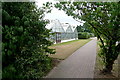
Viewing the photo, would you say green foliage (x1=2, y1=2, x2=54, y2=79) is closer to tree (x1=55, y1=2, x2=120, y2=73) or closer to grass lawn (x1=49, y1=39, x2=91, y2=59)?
tree (x1=55, y1=2, x2=120, y2=73)

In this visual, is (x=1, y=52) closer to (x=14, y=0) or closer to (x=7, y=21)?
(x=7, y=21)

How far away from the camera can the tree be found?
160 inches

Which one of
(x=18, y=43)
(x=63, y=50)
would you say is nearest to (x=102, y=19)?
(x=18, y=43)

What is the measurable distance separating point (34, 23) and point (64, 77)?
276 cm

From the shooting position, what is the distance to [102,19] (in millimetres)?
4430

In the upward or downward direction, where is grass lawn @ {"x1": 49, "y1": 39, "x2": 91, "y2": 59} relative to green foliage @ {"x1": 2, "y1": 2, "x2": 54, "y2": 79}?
downward

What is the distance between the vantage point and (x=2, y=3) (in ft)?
9.80

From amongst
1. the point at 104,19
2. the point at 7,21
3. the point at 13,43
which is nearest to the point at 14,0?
the point at 7,21

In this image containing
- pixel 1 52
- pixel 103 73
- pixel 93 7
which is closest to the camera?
pixel 1 52

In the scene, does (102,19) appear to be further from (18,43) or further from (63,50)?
(63,50)

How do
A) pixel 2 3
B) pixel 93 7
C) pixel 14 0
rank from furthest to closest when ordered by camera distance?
pixel 93 7 → pixel 14 0 → pixel 2 3

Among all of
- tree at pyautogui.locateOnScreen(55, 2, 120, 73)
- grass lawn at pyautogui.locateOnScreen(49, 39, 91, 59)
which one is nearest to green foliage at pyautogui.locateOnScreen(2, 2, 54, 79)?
tree at pyautogui.locateOnScreen(55, 2, 120, 73)

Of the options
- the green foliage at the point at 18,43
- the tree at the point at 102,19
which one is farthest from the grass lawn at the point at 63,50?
the green foliage at the point at 18,43

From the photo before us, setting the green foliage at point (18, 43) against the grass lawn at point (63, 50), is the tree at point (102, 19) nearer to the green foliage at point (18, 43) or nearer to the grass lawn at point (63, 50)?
the green foliage at point (18, 43)
